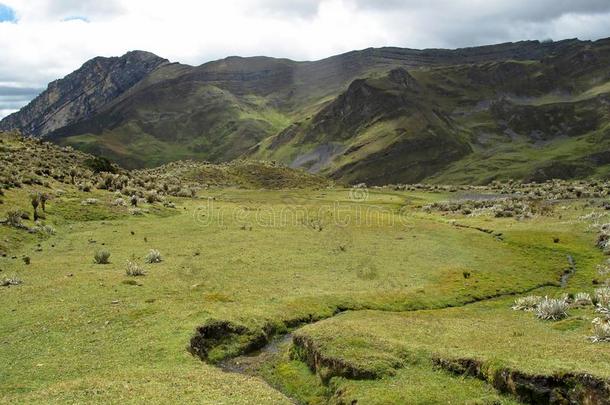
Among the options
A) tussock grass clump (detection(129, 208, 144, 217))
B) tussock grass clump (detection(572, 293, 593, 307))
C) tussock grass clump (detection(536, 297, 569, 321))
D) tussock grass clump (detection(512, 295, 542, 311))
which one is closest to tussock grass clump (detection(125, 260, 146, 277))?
tussock grass clump (detection(512, 295, 542, 311))

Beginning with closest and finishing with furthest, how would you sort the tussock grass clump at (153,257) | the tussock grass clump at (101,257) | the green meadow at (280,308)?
1. the green meadow at (280,308)
2. the tussock grass clump at (101,257)
3. the tussock grass clump at (153,257)

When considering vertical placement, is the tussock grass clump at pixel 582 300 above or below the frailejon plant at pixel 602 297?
below

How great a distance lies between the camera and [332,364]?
27547 mm

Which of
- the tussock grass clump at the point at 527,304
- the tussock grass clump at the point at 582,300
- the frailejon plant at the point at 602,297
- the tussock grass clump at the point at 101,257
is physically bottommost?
the tussock grass clump at the point at 527,304

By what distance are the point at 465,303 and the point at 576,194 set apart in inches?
3327

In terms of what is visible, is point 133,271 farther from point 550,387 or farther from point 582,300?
point 582,300

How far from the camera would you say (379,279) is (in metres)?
47.9

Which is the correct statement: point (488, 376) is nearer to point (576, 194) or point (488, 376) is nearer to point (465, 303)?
point (465, 303)

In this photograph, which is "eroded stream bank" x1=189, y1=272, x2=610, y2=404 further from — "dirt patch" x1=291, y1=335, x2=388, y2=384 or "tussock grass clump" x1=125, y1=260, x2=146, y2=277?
"tussock grass clump" x1=125, y1=260, x2=146, y2=277

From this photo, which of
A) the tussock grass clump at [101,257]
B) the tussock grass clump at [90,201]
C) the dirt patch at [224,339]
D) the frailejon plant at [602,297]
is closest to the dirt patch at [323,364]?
the dirt patch at [224,339]

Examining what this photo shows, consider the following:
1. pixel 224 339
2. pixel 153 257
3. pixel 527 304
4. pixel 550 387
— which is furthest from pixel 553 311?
pixel 153 257

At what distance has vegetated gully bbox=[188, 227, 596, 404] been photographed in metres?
22.0

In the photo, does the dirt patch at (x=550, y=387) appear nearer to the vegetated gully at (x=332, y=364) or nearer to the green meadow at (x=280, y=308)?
the vegetated gully at (x=332, y=364)

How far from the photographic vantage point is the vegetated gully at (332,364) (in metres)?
22.0
